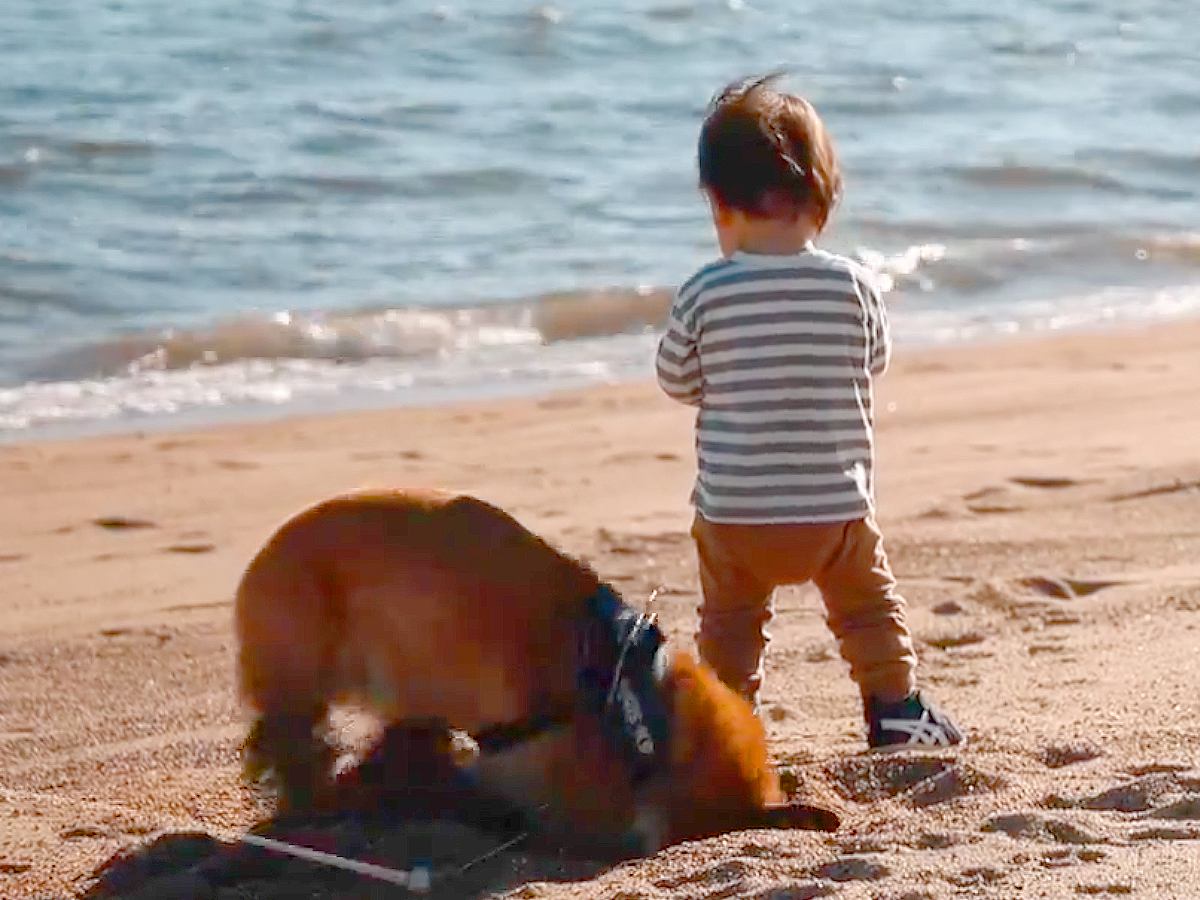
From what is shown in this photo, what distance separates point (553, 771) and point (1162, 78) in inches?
559

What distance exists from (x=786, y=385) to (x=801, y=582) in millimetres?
376

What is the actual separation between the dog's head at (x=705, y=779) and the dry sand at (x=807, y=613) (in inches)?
3.5

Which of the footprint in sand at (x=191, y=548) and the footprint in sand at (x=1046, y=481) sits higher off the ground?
the footprint in sand at (x=1046, y=481)

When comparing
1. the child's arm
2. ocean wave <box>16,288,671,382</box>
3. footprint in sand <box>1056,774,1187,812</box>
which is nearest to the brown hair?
the child's arm

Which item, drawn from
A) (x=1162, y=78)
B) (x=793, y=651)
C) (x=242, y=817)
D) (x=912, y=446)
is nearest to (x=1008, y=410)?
(x=912, y=446)

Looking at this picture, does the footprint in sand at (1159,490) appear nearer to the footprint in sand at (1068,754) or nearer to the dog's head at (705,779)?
the footprint in sand at (1068,754)

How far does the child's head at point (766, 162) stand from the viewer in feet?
12.3

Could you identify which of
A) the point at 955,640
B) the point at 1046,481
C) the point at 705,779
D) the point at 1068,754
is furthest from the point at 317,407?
the point at 705,779

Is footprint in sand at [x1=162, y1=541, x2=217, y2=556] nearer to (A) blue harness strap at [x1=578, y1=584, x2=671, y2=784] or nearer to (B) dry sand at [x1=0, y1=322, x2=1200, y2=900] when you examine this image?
(B) dry sand at [x1=0, y1=322, x2=1200, y2=900]

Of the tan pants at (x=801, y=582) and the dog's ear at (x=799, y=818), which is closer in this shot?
the dog's ear at (x=799, y=818)

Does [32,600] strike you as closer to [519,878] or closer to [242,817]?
[242,817]

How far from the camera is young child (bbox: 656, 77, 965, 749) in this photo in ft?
12.4

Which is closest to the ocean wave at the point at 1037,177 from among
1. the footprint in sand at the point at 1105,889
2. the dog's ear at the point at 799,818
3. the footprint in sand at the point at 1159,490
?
the footprint in sand at the point at 1159,490

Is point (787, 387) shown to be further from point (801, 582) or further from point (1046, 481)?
point (1046, 481)
